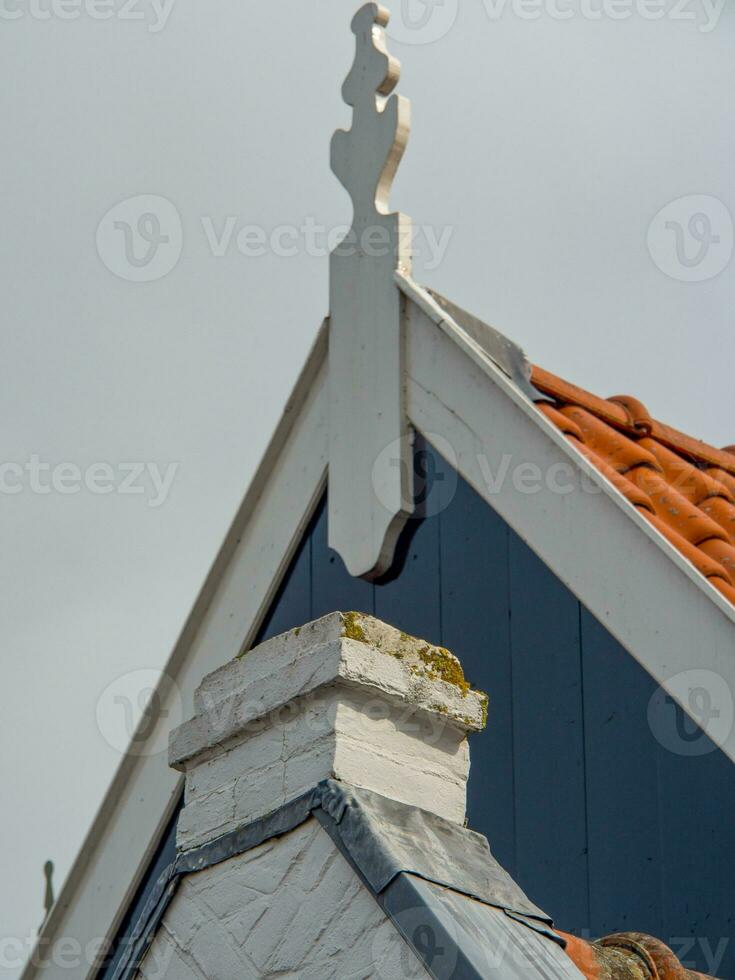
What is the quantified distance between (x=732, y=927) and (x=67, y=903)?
3.19m

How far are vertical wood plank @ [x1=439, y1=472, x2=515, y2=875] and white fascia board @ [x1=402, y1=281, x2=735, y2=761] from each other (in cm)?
12

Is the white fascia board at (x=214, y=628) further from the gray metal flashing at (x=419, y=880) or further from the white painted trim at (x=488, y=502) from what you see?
the gray metal flashing at (x=419, y=880)

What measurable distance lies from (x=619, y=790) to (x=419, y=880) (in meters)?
2.59

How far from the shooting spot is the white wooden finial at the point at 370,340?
660 cm

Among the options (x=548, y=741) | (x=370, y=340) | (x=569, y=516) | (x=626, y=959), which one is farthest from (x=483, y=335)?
(x=626, y=959)

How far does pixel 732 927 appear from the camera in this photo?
16.9 feet

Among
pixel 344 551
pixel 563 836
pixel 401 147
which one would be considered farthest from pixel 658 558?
Answer: pixel 401 147

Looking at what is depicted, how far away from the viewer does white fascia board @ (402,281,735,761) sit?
5410 mm

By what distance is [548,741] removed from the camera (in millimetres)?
5832

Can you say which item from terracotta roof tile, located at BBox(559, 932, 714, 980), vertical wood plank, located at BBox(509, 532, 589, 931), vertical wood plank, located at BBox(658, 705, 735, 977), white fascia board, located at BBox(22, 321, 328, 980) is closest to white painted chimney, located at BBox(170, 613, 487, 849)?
terracotta roof tile, located at BBox(559, 932, 714, 980)

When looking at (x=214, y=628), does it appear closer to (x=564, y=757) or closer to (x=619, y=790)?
(x=564, y=757)

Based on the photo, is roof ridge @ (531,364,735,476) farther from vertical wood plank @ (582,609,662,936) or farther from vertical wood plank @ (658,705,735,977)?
vertical wood plank @ (658,705,735,977)

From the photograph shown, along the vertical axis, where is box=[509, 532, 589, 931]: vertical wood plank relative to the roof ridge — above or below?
below

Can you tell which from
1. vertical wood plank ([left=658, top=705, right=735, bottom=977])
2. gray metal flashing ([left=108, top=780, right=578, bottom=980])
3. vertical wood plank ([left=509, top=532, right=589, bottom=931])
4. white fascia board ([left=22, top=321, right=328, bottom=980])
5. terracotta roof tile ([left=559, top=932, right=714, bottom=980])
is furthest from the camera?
white fascia board ([left=22, top=321, right=328, bottom=980])
